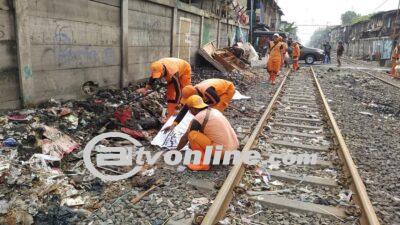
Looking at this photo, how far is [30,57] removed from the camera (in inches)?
229

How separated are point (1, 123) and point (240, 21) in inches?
810

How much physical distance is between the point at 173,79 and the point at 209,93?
2.94 feet

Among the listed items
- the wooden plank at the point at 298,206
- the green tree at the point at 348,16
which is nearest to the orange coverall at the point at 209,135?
the wooden plank at the point at 298,206

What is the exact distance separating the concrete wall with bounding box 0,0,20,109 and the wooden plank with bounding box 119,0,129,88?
128 inches

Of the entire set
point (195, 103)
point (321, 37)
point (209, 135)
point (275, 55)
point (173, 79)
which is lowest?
point (209, 135)

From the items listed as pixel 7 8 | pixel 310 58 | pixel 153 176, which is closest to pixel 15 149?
pixel 153 176

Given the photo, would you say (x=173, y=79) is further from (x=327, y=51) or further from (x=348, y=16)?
(x=348, y=16)

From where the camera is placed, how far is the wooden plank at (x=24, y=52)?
216 inches

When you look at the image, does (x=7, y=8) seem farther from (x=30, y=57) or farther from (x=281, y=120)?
(x=281, y=120)

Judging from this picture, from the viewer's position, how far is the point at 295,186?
163 inches
